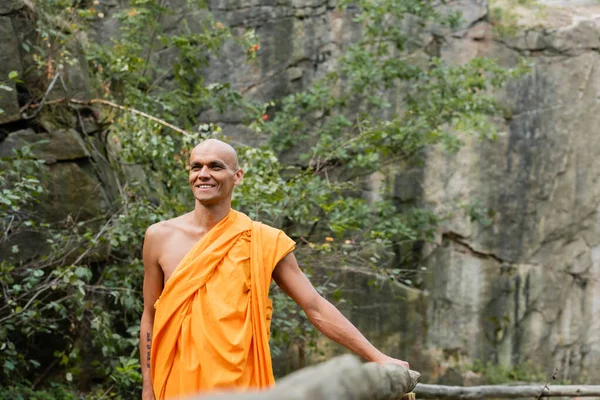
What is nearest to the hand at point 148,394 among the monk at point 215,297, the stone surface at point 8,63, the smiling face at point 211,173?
the monk at point 215,297

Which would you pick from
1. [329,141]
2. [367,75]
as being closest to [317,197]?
[329,141]

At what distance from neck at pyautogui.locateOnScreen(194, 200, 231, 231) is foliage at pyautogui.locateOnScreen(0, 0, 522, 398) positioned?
1.88 metres

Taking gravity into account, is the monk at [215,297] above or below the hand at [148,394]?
above

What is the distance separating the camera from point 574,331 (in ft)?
35.5

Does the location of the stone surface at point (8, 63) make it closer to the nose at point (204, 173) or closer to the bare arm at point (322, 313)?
the nose at point (204, 173)

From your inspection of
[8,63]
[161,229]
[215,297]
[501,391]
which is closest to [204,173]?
[161,229]

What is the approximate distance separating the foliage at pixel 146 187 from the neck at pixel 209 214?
188 centimetres

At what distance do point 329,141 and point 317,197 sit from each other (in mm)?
1457

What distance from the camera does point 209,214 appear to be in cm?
331

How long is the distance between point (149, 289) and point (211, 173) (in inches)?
20.4

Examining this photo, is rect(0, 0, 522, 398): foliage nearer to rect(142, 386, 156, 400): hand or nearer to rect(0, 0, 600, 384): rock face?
rect(0, 0, 600, 384): rock face

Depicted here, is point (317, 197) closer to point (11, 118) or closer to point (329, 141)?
point (329, 141)

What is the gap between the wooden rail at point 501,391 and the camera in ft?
18.1

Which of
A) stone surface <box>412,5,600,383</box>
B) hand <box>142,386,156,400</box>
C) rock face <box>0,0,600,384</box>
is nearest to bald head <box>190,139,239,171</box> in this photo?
hand <box>142,386,156,400</box>
